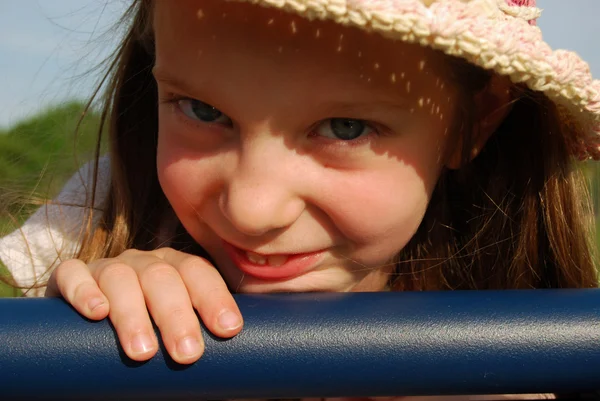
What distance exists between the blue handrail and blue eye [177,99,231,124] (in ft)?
1.40

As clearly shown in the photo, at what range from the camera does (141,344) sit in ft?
2.28

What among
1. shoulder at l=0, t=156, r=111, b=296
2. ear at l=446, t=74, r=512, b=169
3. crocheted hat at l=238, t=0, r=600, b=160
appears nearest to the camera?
crocheted hat at l=238, t=0, r=600, b=160

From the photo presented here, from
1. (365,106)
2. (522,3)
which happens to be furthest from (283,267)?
(522,3)

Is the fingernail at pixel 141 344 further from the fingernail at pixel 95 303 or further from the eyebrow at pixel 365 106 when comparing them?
the eyebrow at pixel 365 106

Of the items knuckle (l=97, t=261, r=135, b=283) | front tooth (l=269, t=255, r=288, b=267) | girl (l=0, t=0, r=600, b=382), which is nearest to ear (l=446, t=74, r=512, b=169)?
girl (l=0, t=0, r=600, b=382)

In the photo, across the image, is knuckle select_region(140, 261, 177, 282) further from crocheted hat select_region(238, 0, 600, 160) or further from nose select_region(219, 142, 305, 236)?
crocheted hat select_region(238, 0, 600, 160)

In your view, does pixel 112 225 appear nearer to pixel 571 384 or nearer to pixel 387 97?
pixel 387 97

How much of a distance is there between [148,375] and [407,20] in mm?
467

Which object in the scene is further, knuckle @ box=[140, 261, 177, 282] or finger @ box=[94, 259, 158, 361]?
knuckle @ box=[140, 261, 177, 282]

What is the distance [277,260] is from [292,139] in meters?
0.22

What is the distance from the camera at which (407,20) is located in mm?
813

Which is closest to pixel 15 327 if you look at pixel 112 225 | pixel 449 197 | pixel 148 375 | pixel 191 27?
pixel 148 375

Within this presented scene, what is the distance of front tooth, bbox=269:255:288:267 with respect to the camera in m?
1.13

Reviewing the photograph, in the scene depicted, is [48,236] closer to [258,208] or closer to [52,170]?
[52,170]
